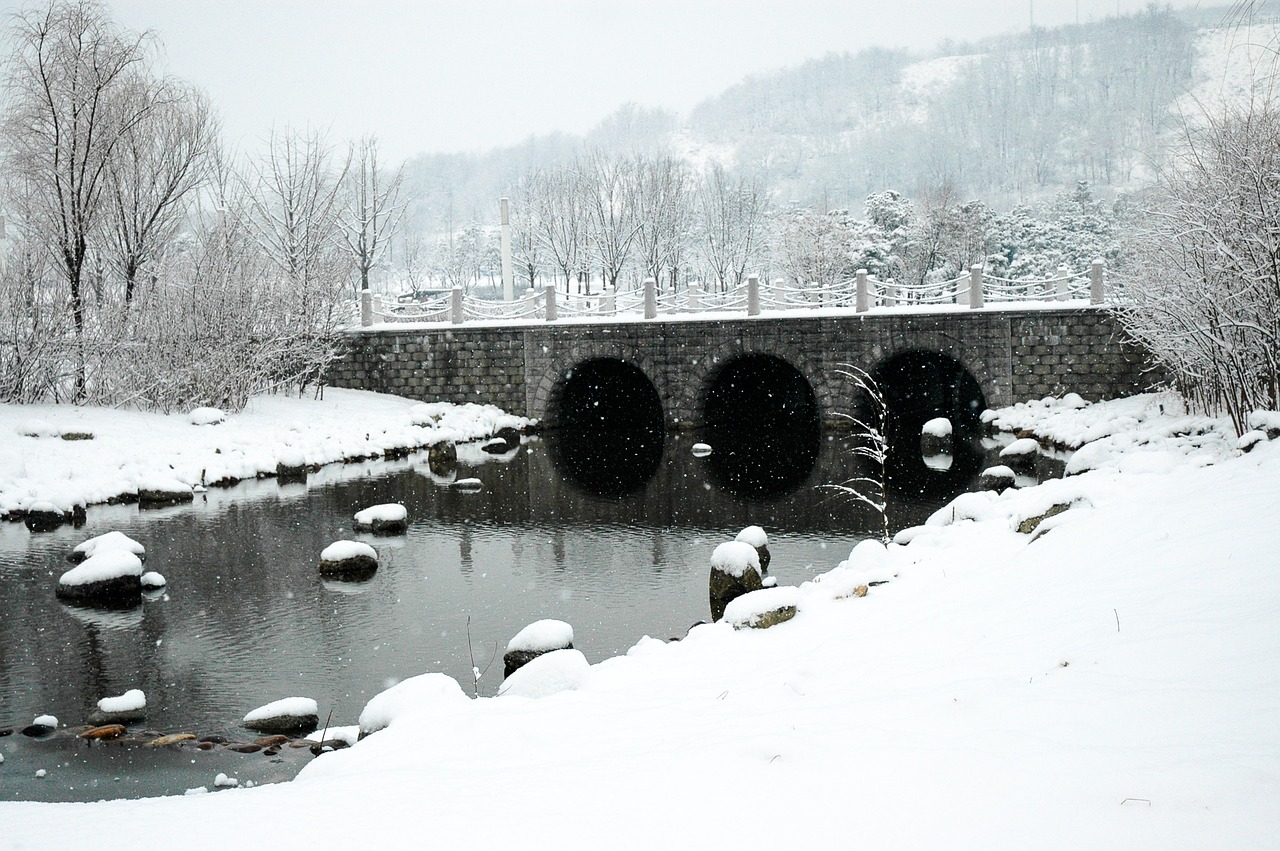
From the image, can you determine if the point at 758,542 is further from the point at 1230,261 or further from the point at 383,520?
the point at 1230,261

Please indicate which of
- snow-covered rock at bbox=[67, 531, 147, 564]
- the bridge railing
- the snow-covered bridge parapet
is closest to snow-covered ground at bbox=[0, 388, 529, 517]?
the snow-covered bridge parapet

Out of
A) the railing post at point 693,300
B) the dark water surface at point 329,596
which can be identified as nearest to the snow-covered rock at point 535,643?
the dark water surface at point 329,596

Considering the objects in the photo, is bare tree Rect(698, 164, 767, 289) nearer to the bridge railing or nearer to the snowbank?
the bridge railing

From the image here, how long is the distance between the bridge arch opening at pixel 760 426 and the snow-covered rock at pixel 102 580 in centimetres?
903

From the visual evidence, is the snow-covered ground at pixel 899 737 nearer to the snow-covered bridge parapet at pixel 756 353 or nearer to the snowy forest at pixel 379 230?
the snowy forest at pixel 379 230

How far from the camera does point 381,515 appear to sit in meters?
13.2

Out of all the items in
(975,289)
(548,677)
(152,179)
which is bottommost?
(548,677)

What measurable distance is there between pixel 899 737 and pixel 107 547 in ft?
31.9

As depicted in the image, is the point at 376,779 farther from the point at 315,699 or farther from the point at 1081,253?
the point at 1081,253

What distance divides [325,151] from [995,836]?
28.3m

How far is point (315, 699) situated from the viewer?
729 centimetres

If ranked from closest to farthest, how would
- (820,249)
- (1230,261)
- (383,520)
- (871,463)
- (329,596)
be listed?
(329,596) < (1230,261) < (383,520) < (871,463) < (820,249)

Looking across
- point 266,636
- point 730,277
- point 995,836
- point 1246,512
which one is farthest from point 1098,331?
point 730,277

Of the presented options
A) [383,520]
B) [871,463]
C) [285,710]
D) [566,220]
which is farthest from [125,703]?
[566,220]
